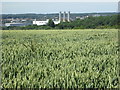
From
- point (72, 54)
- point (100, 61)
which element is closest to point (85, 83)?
point (100, 61)

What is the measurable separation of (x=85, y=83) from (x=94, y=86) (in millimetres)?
156

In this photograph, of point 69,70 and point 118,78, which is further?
point 69,70

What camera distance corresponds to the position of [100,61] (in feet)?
17.6

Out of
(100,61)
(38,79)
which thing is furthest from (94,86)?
(100,61)

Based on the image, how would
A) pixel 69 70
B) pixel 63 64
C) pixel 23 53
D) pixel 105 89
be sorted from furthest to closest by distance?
pixel 23 53, pixel 63 64, pixel 69 70, pixel 105 89

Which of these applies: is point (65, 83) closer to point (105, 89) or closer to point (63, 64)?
point (105, 89)

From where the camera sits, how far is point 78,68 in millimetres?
4715

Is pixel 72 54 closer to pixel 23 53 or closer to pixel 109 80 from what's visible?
pixel 23 53

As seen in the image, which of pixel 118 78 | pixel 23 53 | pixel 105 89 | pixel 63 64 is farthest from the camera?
pixel 23 53

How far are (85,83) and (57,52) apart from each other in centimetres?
263

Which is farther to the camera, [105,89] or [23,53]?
[23,53]

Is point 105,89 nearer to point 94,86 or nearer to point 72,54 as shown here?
point 94,86

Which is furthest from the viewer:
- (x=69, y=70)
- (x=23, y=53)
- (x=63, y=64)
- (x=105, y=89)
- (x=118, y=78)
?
(x=23, y=53)

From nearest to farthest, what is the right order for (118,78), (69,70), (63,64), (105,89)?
(105,89), (118,78), (69,70), (63,64)
